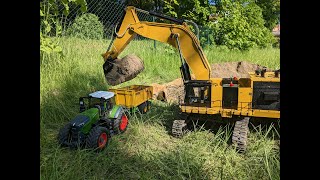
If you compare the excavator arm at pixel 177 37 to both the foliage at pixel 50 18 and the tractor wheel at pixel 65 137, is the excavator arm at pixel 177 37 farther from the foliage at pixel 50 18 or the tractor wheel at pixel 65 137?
the tractor wheel at pixel 65 137

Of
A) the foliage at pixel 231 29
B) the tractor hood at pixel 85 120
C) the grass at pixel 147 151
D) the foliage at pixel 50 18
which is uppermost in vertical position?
the foliage at pixel 231 29

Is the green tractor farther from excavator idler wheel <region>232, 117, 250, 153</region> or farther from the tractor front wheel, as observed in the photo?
excavator idler wheel <region>232, 117, 250, 153</region>

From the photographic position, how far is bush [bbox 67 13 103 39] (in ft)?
24.2

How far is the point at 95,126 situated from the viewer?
3740 mm

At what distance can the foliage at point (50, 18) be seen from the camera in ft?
9.35

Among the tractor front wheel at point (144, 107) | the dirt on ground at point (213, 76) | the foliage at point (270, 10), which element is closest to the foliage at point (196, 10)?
the dirt on ground at point (213, 76)

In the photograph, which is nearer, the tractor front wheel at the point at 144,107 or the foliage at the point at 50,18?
the foliage at the point at 50,18

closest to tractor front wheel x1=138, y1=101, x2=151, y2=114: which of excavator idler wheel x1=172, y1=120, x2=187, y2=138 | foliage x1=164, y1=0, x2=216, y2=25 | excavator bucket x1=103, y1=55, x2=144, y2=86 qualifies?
excavator bucket x1=103, y1=55, x2=144, y2=86

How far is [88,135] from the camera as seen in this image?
139 inches

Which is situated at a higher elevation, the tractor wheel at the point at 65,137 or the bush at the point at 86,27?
the bush at the point at 86,27

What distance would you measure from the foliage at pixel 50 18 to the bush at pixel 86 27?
0.63m

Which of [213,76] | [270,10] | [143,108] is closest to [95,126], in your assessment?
[143,108]
